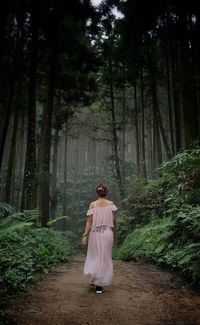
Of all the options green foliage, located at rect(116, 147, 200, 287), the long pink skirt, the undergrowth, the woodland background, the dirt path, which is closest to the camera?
the dirt path

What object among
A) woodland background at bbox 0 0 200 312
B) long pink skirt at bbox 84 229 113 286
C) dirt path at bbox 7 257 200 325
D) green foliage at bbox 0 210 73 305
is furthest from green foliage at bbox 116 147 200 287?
green foliage at bbox 0 210 73 305

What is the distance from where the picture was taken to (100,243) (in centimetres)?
651

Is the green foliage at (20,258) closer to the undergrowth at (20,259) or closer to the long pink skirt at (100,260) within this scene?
the undergrowth at (20,259)

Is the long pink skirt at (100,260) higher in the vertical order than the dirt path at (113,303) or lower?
higher

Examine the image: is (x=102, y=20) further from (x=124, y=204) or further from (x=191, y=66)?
(x=124, y=204)

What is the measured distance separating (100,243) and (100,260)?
298mm

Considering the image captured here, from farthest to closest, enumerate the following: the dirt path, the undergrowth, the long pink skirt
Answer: the long pink skirt < the undergrowth < the dirt path

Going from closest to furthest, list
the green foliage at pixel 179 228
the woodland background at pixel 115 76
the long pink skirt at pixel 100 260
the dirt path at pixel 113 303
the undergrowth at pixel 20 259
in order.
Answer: the dirt path at pixel 113 303 → the undergrowth at pixel 20 259 → the long pink skirt at pixel 100 260 → the green foliage at pixel 179 228 → the woodland background at pixel 115 76

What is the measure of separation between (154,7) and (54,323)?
546 inches

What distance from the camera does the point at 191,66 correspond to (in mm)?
12281

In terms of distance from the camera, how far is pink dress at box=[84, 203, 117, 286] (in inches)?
248

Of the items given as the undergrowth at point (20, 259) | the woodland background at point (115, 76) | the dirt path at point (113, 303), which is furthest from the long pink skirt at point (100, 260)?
the woodland background at point (115, 76)

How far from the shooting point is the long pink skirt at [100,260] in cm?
628

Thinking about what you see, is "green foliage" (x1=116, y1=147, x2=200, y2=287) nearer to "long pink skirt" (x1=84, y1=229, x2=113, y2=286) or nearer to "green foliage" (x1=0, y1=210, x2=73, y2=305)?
"long pink skirt" (x1=84, y1=229, x2=113, y2=286)
